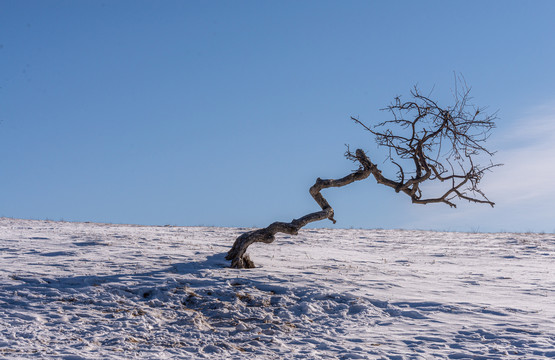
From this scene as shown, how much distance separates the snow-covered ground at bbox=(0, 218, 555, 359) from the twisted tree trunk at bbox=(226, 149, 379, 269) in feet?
1.70

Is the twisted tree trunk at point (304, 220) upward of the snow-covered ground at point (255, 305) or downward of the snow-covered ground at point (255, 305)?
upward

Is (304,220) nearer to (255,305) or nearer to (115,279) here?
(255,305)

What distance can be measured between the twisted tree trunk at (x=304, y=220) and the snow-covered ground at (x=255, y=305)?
0.52 metres

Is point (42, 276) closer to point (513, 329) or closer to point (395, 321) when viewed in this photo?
point (395, 321)

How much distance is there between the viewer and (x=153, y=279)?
37.2 feet

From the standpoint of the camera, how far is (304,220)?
14.0 metres

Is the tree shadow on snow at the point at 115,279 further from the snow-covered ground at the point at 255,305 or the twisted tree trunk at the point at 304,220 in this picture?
the twisted tree trunk at the point at 304,220

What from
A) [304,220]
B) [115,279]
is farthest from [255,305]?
[304,220]

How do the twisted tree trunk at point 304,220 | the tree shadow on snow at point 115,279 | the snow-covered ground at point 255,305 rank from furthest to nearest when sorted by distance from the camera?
the twisted tree trunk at point 304,220 < the tree shadow on snow at point 115,279 < the snow-covered ground at point 255,305

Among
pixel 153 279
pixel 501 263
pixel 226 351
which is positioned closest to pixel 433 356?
pixel 226 351

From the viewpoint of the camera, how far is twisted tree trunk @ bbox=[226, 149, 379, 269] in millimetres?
13469

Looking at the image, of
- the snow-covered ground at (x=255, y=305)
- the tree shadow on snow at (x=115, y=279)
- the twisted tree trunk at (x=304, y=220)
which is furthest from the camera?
the twisted tree trunk at (x=304, y=220)

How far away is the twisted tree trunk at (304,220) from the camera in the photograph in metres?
13.5

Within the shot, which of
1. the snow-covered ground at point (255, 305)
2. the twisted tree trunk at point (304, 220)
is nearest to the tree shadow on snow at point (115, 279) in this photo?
the snow-covered ground at point (255, 305)
